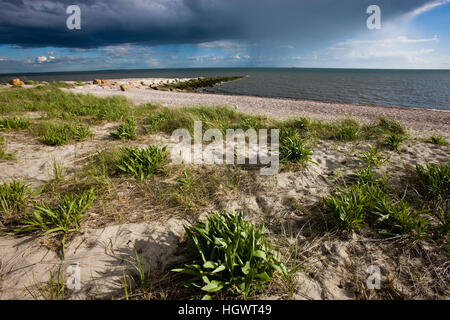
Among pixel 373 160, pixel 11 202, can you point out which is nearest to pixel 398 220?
pixel 373 160

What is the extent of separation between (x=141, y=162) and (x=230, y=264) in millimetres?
2567

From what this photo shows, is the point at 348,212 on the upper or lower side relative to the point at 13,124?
lower

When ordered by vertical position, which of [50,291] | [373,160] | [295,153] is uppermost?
[295,153]

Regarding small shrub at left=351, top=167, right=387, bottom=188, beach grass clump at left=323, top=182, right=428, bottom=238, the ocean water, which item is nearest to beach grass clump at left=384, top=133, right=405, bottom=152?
small shrub at left=351, top=167, right=387, bottom=188

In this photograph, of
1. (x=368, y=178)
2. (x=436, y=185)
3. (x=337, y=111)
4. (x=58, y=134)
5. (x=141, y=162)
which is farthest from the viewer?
(x=337, y=111)

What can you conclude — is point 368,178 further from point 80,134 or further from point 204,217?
point 80,134

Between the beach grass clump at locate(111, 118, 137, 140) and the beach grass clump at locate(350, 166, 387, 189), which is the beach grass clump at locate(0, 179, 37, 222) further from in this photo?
the beach grass clump at locate(350, 166, 387, 189)

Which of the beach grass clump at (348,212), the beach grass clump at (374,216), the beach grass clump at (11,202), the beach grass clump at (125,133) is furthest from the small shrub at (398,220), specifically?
the beach grass clump at (125,133)

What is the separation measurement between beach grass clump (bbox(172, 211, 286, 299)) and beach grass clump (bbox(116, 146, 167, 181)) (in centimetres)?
194

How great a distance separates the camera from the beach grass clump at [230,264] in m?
1.62

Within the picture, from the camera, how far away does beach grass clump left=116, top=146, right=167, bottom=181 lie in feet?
11.0

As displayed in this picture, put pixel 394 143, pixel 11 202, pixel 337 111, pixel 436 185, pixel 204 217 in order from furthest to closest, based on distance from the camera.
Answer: pixel 337 111 < pixel 394 143 < pixel 436 185 < pixel 204 217 < pixel 11 202

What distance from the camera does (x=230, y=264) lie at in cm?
164

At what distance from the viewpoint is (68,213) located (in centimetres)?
223
